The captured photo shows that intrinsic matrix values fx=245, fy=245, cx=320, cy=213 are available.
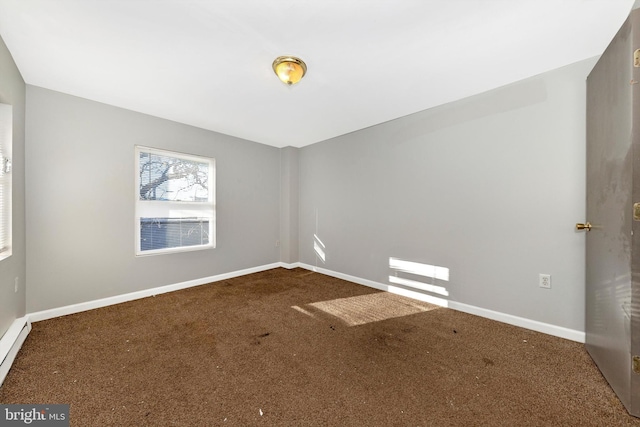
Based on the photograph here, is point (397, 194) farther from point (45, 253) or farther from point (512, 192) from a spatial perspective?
point (45, 253)

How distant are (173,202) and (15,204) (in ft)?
4.50

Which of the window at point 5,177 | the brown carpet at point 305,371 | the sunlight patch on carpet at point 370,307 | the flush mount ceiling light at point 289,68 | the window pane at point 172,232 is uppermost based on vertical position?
the flush mount ceiling light at point 289,68

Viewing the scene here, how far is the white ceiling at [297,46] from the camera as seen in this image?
4.92 ft

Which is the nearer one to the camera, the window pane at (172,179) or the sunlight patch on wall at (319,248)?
the window pane at (172,179)

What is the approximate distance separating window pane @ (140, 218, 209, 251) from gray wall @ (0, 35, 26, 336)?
97 cm

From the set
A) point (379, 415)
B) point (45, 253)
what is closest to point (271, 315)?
point (379, 415)

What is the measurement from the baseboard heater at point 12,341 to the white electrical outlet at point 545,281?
3.95 meters

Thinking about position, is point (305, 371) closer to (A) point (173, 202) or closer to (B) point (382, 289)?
(B) point (382, 289)

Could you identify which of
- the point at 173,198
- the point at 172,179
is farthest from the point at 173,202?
the point at 172,179

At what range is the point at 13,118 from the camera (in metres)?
2.03

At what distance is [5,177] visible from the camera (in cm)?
197

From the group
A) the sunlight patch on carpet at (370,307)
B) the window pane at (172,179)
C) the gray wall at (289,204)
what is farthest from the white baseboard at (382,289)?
the window pane at (172,179)

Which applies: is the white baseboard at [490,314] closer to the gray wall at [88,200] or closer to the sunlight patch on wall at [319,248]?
the sunlight patch on wall at [319,248]

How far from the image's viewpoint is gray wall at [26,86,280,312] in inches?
93.4
